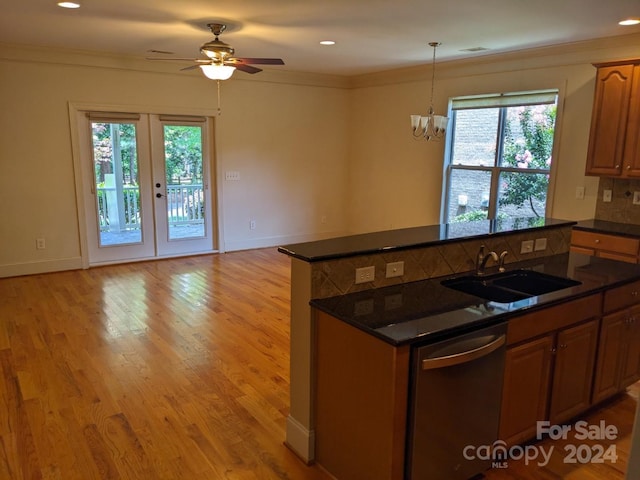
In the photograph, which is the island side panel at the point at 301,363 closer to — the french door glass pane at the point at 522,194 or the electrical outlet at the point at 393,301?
the electrical outlet at the point at 393,301

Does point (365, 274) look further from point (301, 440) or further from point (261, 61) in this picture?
point (261, 61)

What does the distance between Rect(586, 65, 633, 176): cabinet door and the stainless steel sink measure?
88.0 inches

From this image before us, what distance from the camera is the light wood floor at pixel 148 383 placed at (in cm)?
239

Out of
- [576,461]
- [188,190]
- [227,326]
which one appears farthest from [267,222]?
[576,461]

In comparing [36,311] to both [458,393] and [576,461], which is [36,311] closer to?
[458,393]

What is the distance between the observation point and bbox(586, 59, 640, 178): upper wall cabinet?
13.6ft

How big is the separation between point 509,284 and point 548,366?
573 mm

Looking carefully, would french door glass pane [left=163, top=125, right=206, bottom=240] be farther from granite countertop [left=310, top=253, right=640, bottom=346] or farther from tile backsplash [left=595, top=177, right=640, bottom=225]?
tile backsplash [left=595, top=177, right=640, bottom=225]

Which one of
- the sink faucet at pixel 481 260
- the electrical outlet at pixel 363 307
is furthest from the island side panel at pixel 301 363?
the sink faucet at pixel 481 260

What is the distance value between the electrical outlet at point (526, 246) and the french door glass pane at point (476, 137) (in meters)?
2.87

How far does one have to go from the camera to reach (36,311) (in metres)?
4.48

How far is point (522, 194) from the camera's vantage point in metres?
5.48

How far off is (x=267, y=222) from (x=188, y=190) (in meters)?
1.32

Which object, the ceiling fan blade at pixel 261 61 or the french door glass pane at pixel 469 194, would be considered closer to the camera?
the ceiling fan blade at pixel 261 61
